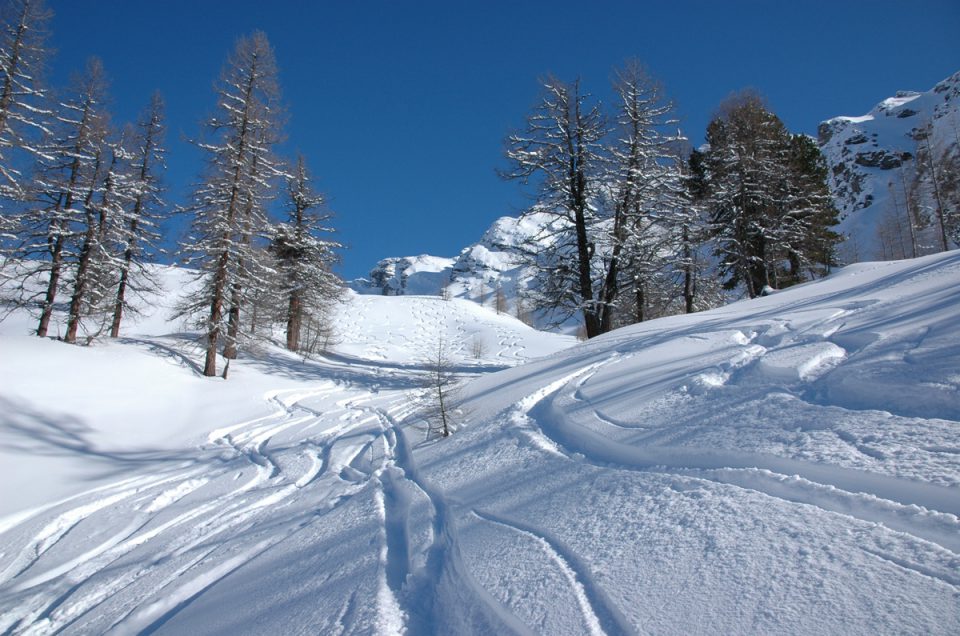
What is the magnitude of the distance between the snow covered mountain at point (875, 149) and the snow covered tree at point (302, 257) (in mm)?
69195

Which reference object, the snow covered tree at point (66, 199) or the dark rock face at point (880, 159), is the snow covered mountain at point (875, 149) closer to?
the dark rock face at point (880, 159)

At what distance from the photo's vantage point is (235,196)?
14273 mm

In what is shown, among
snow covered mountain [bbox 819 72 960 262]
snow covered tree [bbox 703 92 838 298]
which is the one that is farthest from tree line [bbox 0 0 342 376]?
snow covered mountain [bbox 819 72 960 262]

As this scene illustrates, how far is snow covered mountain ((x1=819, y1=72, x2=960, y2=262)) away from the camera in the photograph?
6844cm

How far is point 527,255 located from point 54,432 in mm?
11484

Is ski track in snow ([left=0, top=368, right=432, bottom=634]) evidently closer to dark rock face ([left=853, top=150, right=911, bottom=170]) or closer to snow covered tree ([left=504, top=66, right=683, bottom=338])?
snow covered tree ([left=504, top=66, right=683, bottom=338])

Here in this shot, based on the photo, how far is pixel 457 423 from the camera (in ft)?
21.6

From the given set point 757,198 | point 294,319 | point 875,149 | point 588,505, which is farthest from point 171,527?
point 875,149

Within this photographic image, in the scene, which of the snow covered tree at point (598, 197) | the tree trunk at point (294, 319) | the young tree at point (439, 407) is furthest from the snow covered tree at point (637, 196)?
the tree trunk at point (294, 319)

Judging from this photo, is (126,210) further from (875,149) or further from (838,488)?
(875,149)

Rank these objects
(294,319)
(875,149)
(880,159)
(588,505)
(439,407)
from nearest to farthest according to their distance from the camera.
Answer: (588,505), (439,407), (294,319), (880,159), (875,149)

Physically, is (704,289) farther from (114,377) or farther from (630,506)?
(114,377)

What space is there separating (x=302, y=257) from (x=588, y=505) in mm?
21808

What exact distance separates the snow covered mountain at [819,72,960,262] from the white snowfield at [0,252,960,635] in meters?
72.7
